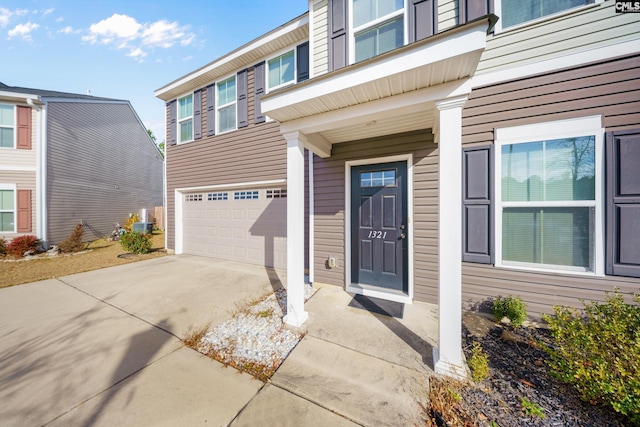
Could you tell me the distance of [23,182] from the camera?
22.6 ft

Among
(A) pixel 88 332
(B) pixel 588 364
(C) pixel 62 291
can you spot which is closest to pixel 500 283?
(B) pixel 588 364

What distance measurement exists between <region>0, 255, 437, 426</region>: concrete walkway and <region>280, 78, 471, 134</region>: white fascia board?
2.34 metres

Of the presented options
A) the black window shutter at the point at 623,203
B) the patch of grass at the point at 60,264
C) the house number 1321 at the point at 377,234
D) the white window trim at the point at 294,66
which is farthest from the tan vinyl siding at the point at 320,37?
the patch of grass at the point at 60,264

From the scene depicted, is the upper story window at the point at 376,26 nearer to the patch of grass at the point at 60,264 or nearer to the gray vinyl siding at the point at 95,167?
the patch of grass at the point at 60,264

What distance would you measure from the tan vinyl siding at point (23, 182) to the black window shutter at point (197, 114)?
5945 mm

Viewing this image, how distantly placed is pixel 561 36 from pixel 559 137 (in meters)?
1.15

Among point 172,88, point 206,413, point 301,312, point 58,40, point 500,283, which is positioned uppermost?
point 58,40

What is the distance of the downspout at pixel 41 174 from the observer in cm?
697

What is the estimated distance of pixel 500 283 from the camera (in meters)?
2.70

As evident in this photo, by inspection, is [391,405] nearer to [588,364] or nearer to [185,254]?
[588,364]

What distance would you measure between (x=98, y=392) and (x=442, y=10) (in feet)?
17.8

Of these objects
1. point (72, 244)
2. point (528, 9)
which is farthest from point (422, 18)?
point (72, 244)

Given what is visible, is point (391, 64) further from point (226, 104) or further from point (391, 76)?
point (226, 104)

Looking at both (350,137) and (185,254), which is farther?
(185,254)
